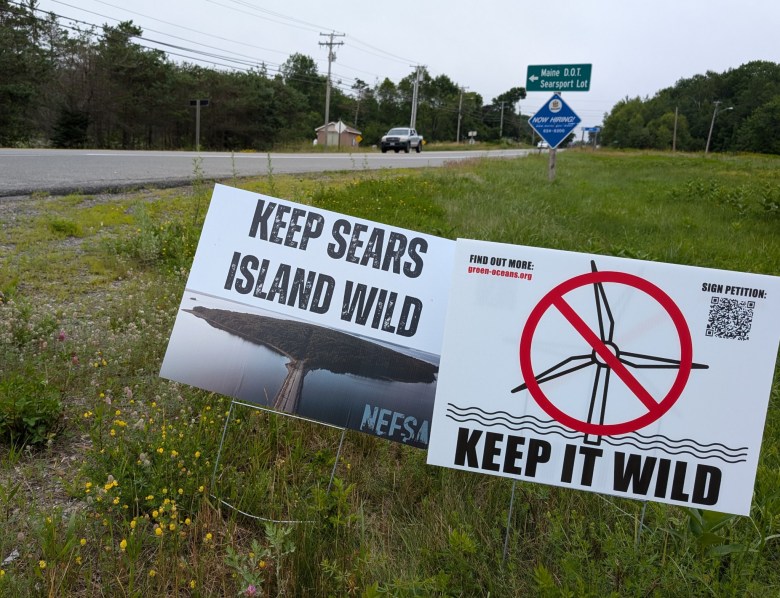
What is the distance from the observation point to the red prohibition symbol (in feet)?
6.81

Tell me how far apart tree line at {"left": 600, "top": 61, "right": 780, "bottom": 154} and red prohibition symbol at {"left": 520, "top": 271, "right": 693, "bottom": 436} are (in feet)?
290

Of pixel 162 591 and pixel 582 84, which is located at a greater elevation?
pixel 582 84

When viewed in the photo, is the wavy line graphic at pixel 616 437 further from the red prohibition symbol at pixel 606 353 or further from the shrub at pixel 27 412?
the shrub at pixel 27 412

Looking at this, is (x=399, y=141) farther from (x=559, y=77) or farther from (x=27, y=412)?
(x=27, y=412)

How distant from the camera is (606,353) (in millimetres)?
2113

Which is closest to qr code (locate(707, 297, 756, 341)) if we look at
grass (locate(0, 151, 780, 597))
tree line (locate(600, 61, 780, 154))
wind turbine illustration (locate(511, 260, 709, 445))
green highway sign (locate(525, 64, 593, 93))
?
wind turbine illustration (locate(511, 260, 709, 445))

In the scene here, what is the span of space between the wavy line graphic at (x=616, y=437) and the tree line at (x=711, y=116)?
290 ft

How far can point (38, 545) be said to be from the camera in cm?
212

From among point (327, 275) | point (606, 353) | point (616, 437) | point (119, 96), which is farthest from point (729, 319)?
point (119, 96)

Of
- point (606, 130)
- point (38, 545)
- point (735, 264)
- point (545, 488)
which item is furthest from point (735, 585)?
point (606, 130)

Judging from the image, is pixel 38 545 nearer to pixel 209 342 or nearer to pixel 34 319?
pixel 209 342

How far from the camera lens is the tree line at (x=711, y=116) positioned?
79.9m

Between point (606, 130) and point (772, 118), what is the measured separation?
57.1m

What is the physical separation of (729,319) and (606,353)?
0.41m
